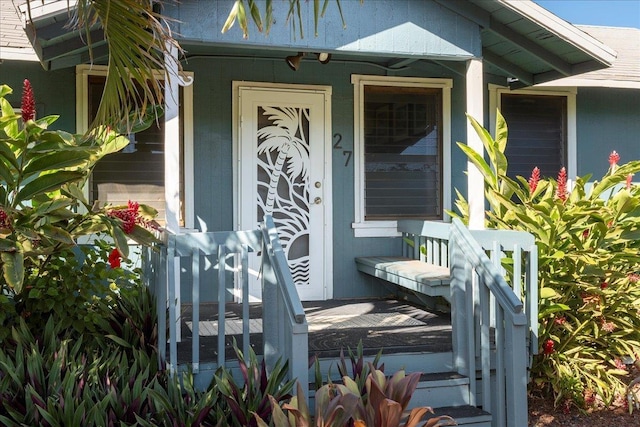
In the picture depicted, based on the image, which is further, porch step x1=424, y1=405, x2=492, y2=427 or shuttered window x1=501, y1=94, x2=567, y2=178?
shuttered window x1=501, y1=94, x2=567, y2=178

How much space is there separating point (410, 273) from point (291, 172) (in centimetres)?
183

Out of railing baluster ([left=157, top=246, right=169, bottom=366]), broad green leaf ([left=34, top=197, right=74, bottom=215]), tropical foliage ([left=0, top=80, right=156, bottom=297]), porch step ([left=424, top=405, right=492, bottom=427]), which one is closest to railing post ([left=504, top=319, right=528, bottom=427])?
porch step ([left=424, top=405, right=492, bottom=427])

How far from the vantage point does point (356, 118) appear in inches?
282

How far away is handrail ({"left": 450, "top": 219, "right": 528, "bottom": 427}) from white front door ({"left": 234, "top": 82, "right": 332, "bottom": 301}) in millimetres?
2427

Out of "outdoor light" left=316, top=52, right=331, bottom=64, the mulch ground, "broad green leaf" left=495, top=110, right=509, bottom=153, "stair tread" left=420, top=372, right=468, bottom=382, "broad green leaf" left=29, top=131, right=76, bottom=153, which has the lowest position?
the mulch ground

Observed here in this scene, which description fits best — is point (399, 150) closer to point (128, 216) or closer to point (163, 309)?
point (128, 216)

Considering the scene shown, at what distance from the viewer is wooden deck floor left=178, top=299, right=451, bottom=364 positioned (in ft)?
15.4

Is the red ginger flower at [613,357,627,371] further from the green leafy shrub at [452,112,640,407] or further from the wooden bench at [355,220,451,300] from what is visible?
the wooden bench at [355,220,451,300]

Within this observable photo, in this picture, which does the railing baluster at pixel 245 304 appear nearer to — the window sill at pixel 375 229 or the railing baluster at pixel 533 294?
the railing baluster at pixel 533 294

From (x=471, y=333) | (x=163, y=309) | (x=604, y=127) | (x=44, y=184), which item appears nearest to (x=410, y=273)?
(x=471, y=333)

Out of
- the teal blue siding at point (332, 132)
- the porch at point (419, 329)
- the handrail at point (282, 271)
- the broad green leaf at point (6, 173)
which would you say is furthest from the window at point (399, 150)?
the broad green leaf at point (6, 173)

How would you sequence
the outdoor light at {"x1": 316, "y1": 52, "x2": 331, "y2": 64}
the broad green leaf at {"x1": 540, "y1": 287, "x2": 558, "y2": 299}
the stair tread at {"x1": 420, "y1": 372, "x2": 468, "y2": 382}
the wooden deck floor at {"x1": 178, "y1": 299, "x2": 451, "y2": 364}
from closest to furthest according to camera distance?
1. the stair tread at {"x1": 420, "y1": 372, "x2": 468, "y2": 382}
2. the wooden deck floor at {"x1": 178, "y1": 299, "x2": 451, "y2": 364}
3. the broad green leaf at {"x1": 540, "y1": 287, "x2": 558, "y2": 299}
4. the outdoor light at {"x1": 316, "y1": 52, "x2": 331, "y2": 64}

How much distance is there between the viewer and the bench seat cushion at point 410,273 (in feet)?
17.9

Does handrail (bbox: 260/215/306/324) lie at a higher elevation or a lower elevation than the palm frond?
lower
